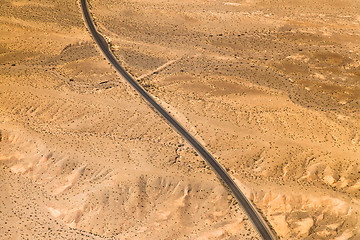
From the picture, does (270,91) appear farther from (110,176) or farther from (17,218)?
(17,218)

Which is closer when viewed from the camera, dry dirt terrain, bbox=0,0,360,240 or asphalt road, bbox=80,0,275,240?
asphalt road, bbox=80,0,275,240

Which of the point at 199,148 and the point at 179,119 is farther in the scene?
the point at 179,119

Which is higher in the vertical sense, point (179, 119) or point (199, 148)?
point (179, 119)

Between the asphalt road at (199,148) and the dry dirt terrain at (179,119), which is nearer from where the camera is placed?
the asphalt road at (199,148)
